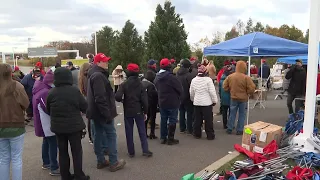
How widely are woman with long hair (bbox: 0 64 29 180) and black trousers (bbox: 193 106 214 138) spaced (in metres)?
4.03

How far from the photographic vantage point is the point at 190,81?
24.2 ft

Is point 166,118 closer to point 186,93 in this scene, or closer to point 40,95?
point 186,93

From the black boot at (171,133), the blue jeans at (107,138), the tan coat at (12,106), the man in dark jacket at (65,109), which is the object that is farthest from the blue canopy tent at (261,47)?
the tan coat at (12,106)

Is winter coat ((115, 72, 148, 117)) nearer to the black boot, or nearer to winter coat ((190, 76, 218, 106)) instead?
the black boot

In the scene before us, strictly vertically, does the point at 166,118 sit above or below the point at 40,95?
below

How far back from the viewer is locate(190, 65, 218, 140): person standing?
6.77 metres

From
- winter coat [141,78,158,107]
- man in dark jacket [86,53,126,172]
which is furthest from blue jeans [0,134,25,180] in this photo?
winter coat [141,78,158,107]

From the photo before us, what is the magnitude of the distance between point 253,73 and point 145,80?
44.1ft

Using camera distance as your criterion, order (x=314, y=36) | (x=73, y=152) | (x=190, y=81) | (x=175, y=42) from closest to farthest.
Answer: (x=73, y=152) < (x=314, y=36) < (x=190, y=81) < (x=175, y=42)

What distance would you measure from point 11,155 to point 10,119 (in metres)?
0.54

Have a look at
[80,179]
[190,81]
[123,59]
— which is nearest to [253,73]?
[123,59]

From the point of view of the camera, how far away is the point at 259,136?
17.6 feet

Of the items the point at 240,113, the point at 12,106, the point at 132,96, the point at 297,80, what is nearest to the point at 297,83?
the point at 297,80

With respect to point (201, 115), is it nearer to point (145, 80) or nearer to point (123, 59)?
point (145, 80)
